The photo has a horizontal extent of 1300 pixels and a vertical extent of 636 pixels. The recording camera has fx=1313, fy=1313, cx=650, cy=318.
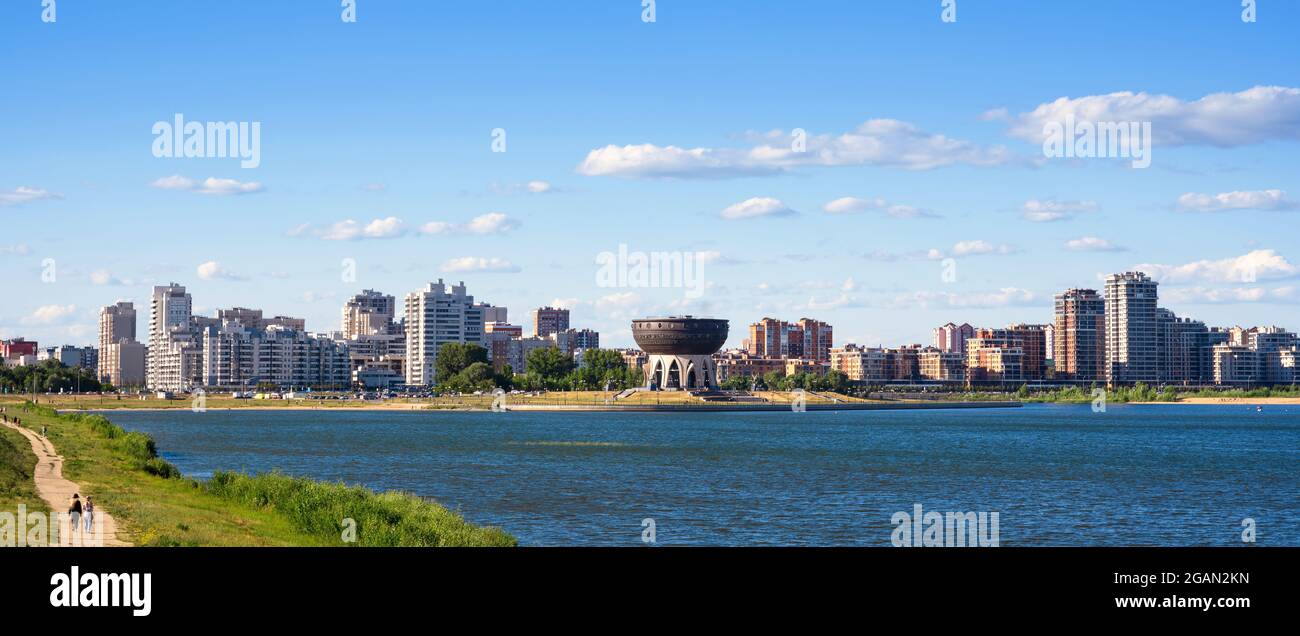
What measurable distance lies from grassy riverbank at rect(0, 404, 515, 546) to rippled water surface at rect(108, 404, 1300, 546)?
17.6ft

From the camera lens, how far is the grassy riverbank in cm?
3562

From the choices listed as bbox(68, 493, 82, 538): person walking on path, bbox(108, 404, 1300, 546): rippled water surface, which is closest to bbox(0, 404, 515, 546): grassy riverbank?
bbox(68, 493, 82, 538): person walking on path

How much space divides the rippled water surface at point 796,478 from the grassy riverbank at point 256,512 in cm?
537

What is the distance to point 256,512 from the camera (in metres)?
44.4

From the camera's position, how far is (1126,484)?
68.8m

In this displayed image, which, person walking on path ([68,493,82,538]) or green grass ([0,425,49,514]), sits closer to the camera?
person walking on path ([68,493,82,538])

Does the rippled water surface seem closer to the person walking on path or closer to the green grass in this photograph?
the green grass

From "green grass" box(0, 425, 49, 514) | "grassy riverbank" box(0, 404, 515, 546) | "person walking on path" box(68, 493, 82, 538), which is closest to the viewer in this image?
"person walking on path" box(68, 493, 82, 538)

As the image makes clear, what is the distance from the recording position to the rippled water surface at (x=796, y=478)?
156 ft
